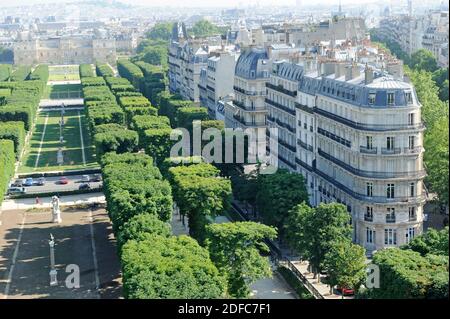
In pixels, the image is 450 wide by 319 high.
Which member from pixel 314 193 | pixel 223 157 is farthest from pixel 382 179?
pixel 223 157

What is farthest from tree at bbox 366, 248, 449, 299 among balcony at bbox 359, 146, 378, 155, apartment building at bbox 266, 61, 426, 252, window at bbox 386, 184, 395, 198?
balcony at bbox 359, 146, 378, 155

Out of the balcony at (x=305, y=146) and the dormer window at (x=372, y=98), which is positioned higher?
the dormer window at (x=372, y=98)

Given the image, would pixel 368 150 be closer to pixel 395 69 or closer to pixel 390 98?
pixel 390 98

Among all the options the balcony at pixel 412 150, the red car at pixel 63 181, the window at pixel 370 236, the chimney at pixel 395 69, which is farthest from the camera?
the red car at pixel 63 181

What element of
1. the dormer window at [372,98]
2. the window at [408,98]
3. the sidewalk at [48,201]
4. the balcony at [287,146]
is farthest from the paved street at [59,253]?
the window at [408,98]

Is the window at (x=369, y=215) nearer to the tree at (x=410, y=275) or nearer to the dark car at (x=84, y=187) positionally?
the tree at (x=410, y=275)

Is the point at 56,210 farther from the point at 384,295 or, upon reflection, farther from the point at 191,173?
the point at 384,295
